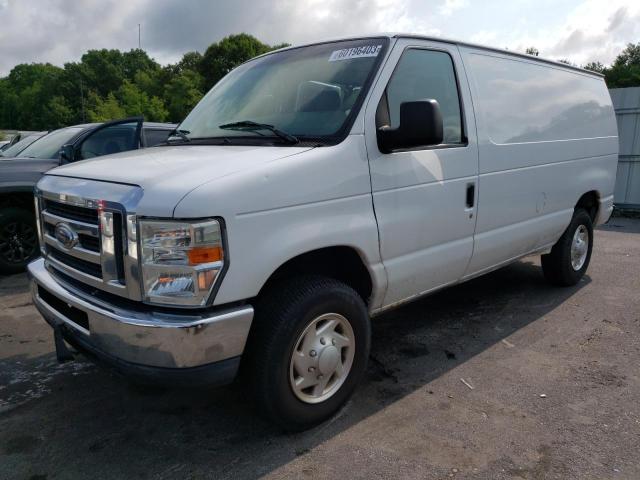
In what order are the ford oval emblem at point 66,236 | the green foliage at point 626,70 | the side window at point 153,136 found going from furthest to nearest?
the green foliage at point 626,70
the side window at point 153,136
the ford oval emblem at point 66,236

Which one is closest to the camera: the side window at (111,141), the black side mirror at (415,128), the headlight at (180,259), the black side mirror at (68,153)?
the headlight at (180,259)

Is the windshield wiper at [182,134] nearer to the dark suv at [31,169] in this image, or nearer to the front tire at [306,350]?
the front tire at [306,350]

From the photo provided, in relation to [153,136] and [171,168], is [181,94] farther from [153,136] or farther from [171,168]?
[171,168]

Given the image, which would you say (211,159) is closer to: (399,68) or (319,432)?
(399,68)

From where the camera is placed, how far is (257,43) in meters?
57.1

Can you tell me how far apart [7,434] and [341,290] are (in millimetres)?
2032

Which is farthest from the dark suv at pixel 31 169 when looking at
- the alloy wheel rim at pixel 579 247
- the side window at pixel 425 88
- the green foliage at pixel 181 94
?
the green foliage at pixel 181 94

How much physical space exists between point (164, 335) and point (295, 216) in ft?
2.68

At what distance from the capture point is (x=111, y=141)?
6.63m

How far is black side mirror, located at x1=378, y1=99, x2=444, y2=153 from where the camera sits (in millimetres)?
2787

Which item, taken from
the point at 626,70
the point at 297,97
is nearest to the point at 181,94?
the point at 626,70

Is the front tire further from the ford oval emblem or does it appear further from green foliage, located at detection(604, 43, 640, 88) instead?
green foliage, located at detection(604, 43, 640, 88)

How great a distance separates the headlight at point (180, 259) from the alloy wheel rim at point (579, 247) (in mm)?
4178

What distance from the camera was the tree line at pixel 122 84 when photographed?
49.3m
